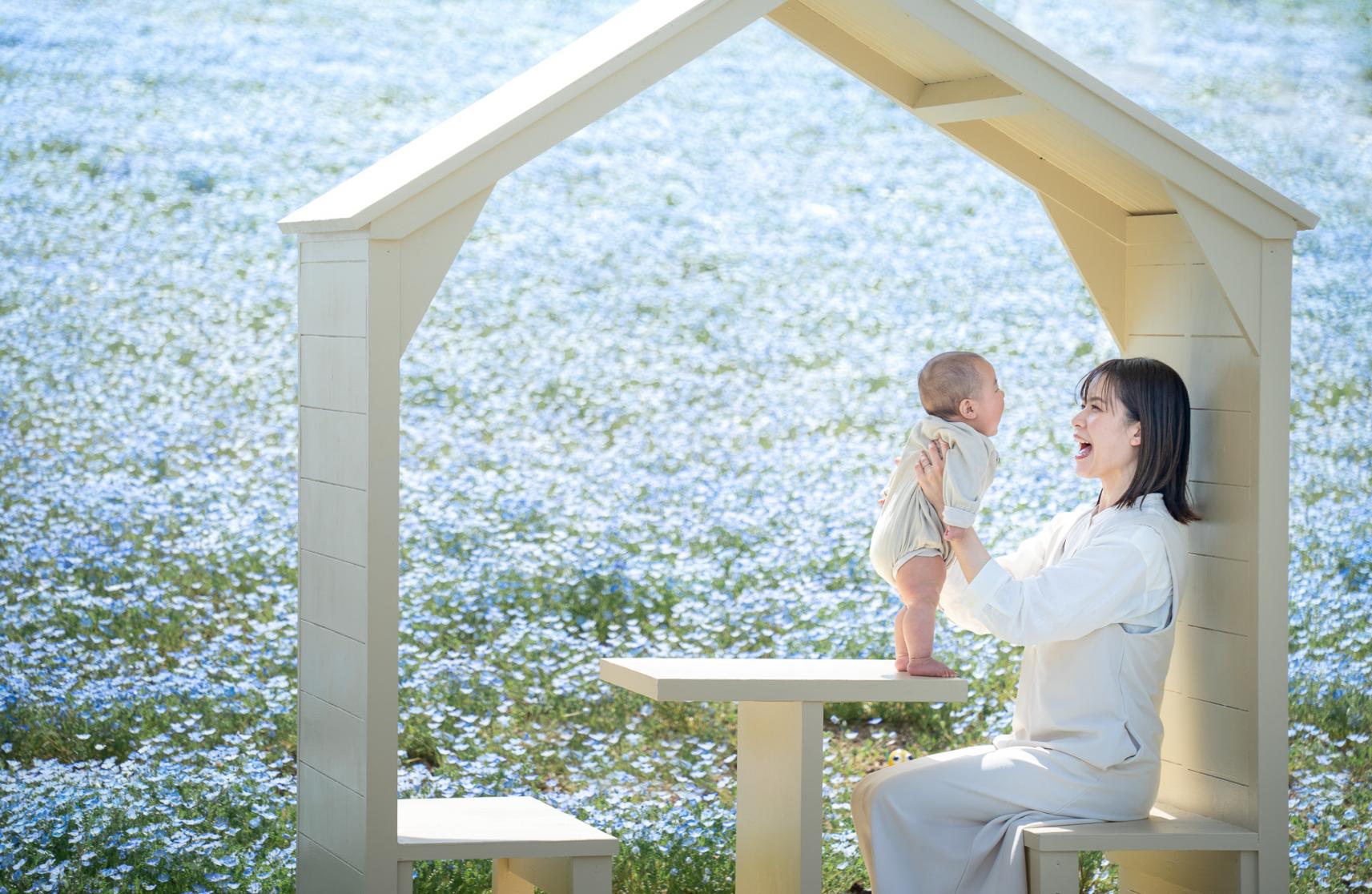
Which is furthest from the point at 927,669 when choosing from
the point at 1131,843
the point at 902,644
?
the point at 1131,843

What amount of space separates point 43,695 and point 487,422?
9.39 ft

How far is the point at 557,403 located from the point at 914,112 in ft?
14.9

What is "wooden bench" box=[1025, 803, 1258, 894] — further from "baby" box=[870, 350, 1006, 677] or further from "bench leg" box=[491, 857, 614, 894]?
"bench leg" box=[491, 857, 614, 894]

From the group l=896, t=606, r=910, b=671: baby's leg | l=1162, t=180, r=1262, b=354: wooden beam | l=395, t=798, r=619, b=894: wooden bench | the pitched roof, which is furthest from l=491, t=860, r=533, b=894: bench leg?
l=1162, t=180, r=1262, b=354: wooden beam

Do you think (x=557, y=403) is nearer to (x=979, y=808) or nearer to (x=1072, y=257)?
(x=1072, y=257)

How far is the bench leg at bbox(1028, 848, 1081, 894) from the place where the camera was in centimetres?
390

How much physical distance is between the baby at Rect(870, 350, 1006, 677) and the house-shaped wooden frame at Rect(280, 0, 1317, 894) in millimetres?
601

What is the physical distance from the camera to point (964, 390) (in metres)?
4.15

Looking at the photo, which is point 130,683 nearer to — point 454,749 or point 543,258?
point 454,749

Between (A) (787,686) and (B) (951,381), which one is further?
(B) (951,381)

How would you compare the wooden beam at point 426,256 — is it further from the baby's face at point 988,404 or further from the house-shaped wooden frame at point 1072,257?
the baby's face at point 988,404

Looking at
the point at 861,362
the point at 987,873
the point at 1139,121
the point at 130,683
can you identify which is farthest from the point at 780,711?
the point at 861,362

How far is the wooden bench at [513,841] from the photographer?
3.66 m

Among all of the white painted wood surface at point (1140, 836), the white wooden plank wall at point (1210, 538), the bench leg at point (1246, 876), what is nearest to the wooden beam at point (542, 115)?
the white wooden plank wall at point (1210, 538)
